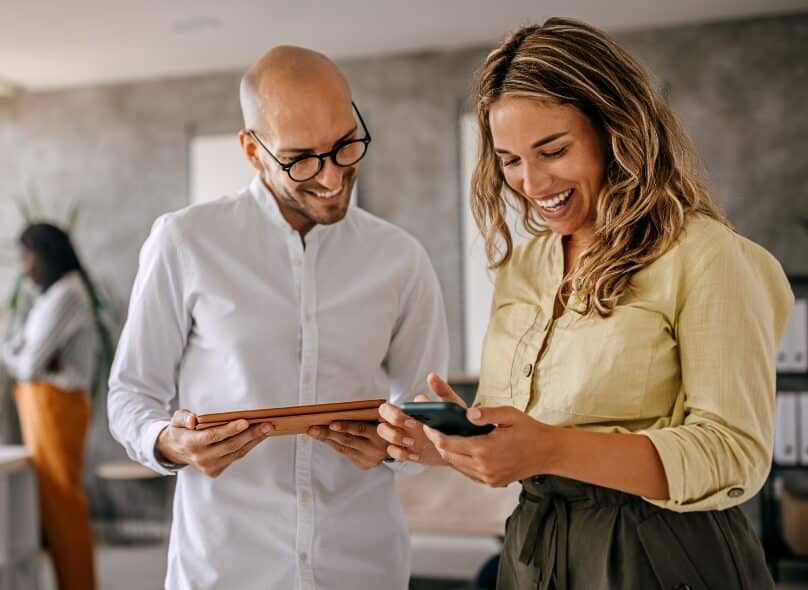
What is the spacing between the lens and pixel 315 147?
1703 millimetres

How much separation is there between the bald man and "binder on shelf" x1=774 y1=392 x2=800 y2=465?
314cm

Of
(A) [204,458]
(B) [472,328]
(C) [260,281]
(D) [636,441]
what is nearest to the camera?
(D) [636,441]

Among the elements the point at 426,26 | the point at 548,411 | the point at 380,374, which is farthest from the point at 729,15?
the point at 548,411

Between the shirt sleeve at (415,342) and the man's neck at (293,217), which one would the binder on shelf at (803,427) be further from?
the man's neck at (293,217)

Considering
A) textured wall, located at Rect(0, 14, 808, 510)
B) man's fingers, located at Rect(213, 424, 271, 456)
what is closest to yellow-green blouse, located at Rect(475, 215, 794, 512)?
man's fingers, located at Rect(213, 424, 271, 456)

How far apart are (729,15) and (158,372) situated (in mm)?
4293

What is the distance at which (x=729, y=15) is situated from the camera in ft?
16.5

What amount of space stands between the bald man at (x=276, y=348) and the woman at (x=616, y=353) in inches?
13.7

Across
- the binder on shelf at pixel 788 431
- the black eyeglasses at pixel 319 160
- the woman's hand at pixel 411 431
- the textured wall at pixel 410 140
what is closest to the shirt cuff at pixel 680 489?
the woman's hand at pixel 411 431

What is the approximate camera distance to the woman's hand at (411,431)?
123 centimetres

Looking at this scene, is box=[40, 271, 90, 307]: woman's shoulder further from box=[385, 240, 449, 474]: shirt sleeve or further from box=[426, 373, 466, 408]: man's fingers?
box=[426, 373, 466, 408]: man's fingers

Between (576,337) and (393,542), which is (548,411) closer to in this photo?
(576,337)

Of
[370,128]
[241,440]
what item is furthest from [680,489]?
[370,128]

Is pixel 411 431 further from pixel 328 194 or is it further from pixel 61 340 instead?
pixel 61 340
